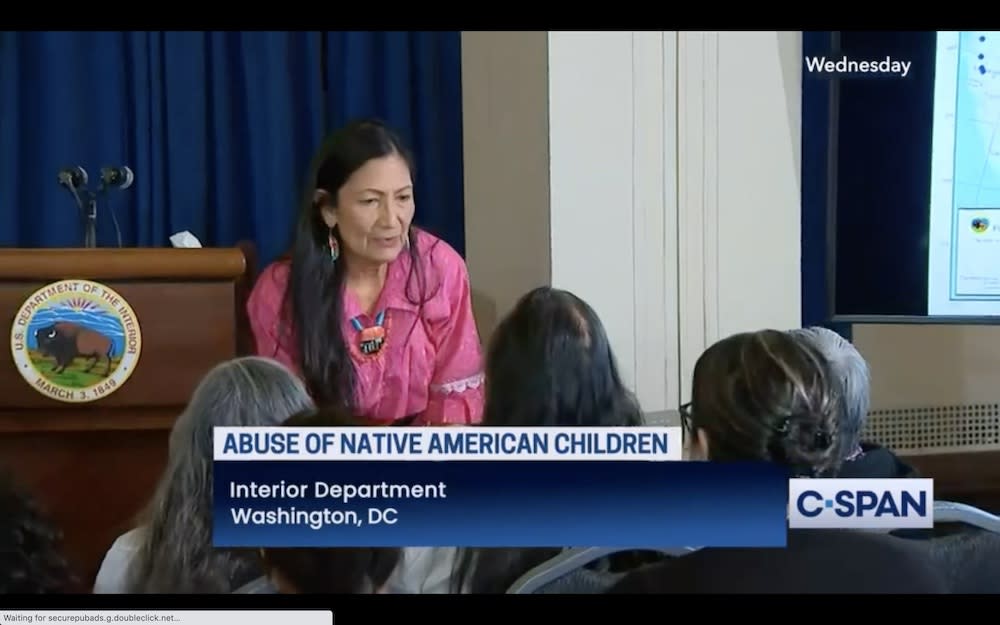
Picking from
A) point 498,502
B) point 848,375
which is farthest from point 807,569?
point 498,502

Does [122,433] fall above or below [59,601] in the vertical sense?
above

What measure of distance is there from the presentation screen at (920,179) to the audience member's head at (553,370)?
11.4 inches

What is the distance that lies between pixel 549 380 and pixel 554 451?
87mm

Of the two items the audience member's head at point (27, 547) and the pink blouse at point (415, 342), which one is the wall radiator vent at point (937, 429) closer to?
the pink blouse at point (415, 342)

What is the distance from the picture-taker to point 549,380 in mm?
1416

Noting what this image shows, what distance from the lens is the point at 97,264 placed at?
139cm

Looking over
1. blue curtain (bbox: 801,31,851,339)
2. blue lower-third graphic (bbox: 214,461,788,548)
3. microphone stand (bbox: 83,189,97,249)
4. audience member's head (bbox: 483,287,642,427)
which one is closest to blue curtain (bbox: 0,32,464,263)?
microphone stand (bbox: 83,189,97,249)

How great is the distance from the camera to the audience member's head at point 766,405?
1.39 m

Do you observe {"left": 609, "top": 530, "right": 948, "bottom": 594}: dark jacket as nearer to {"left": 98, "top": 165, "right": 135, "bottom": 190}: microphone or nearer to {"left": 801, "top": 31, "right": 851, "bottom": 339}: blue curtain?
{"left": 801, "top": 31, "right": 851, "bottom": 339}: blue curtain

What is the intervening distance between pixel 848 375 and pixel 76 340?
0.88 m

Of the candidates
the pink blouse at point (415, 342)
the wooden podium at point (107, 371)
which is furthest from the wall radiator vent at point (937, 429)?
the wooden podium at point (107, 371)

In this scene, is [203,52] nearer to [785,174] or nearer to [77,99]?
[77,99]

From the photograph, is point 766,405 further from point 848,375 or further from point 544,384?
point 544,384
